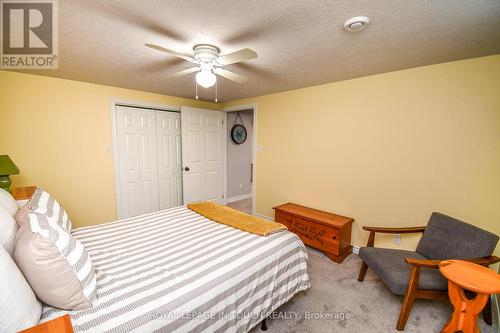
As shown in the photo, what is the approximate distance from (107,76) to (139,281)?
8.45 ft

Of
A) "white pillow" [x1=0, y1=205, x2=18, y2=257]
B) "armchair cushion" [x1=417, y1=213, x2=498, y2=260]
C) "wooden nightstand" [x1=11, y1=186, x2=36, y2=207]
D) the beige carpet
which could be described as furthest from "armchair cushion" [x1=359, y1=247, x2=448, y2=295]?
"wooden nightstand" [x1=11, y1=186, x2=36, y2=207]

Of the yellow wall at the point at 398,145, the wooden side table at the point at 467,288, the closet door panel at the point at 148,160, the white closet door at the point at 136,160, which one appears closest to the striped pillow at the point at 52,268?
the wooden side table at the point at 467,288

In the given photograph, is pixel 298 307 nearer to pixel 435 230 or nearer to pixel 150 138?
pixel 435 230

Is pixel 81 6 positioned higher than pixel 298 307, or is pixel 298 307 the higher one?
pixel 81 6

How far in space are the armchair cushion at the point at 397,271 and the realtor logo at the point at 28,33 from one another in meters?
3.09

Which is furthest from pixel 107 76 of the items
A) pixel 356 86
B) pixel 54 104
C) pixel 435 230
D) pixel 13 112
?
pixel 435 230

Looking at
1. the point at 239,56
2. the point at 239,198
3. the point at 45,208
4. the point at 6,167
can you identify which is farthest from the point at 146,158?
the point at 239,56

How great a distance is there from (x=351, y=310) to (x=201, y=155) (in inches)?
131

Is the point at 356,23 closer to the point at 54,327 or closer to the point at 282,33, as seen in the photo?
the point at 282,33

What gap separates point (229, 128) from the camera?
4820 mm

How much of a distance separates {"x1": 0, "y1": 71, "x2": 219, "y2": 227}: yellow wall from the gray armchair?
12.1ft

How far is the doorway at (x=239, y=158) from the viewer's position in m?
4.83

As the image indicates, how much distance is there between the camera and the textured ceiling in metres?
1.25

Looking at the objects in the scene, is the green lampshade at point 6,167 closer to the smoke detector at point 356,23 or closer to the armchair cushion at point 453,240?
the smoke detector at point 356,23
